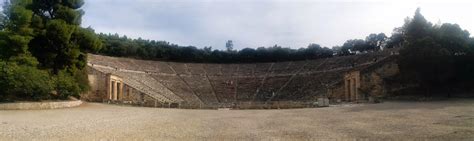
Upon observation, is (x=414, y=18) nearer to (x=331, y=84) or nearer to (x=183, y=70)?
(x=331, y=84)

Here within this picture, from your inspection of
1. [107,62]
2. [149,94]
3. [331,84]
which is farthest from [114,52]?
[331,84]

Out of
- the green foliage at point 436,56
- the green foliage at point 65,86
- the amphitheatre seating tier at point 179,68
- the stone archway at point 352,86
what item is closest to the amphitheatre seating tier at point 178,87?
the amphitheatre seating tier at point 179,68

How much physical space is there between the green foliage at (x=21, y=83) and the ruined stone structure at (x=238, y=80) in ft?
32.7

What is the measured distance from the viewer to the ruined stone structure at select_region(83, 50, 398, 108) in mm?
36844

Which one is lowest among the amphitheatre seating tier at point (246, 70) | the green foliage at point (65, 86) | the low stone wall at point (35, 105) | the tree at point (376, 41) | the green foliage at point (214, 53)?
the low stone wall at point (35, 105)

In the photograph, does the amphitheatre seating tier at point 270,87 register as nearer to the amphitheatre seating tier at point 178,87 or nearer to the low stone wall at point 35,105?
the amphitheatre seating tier at point 178,87

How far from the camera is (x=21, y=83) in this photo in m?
21.3

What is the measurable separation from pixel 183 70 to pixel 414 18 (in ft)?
99.3

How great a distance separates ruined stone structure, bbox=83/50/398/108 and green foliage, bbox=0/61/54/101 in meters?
9.97

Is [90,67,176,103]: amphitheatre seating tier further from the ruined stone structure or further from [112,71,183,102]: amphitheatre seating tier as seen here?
[112,71,183,102]: amphitheatre seating tier

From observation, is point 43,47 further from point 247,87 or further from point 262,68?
point 262,68

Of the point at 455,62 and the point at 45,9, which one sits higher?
the point at 45,9

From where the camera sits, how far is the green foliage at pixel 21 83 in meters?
21.1

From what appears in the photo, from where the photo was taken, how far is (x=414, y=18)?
3362 centimetres
